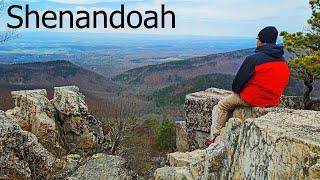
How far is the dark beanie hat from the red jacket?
129 millimetres

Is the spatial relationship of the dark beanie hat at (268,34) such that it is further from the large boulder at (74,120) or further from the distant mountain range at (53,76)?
the distant mountain range at (53,76)

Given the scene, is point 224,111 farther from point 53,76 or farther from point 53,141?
point 53,76

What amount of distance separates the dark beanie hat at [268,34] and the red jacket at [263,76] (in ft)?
0.42

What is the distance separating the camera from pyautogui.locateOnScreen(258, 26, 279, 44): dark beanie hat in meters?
9.91

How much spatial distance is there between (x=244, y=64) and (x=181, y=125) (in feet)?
51.0

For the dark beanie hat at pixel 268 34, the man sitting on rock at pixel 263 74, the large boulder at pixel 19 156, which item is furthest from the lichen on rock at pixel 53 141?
the dark beanie hat at pixel 268 34

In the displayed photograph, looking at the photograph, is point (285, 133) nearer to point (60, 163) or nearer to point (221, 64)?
point (60, 163)

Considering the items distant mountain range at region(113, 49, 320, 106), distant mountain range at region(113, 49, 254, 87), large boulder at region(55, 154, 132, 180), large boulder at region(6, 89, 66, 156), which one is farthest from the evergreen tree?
distant mountain range at region(113, 49, 254, 87)

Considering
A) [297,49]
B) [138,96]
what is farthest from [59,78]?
[297,49]

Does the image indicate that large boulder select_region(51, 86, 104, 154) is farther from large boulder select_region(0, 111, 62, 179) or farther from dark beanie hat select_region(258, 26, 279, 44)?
dark beanie hat select_region(258, 26, 279, 44)

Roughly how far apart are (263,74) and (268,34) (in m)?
0.83

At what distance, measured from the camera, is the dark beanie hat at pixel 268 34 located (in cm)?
991

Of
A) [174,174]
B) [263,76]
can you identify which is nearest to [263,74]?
[263,76]

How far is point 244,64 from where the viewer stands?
9797 mm
